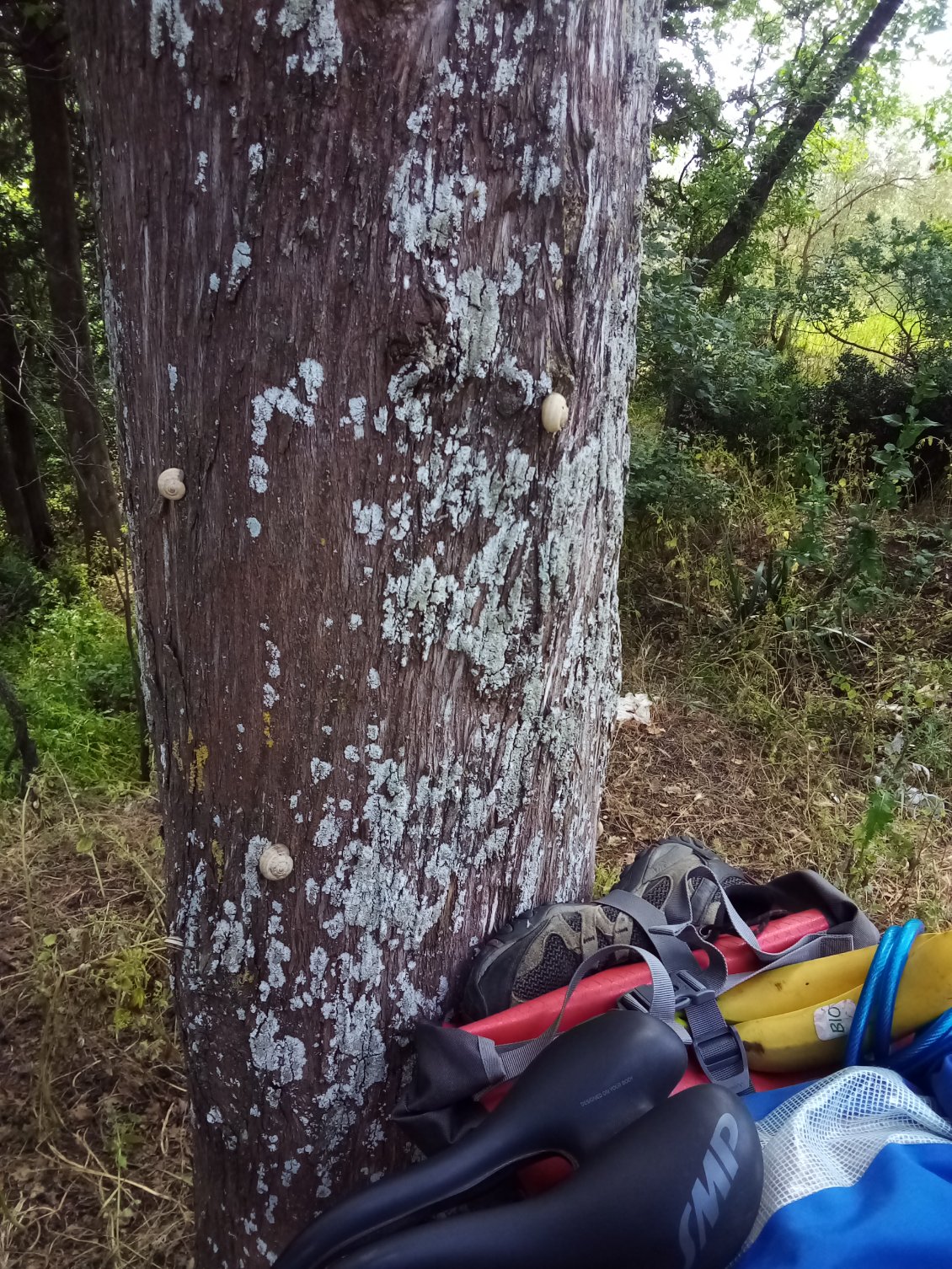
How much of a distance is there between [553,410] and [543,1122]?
0.92 m

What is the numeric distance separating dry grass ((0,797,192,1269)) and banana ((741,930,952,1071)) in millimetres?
1523

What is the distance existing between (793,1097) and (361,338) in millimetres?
1130

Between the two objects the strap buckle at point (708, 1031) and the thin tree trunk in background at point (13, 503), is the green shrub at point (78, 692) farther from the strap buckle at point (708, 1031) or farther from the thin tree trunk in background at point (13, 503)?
the strap buckle at point (708, 1031)

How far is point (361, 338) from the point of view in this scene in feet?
3.19

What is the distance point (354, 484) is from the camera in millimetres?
1021

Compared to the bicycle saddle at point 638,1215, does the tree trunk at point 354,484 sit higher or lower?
higher

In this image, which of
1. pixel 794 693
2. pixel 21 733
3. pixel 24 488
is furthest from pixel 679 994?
pixel 24 488

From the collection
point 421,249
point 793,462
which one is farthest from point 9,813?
point 793,462

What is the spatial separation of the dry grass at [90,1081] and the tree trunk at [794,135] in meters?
6.90

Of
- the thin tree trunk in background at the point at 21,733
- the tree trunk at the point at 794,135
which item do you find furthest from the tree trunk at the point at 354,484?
the tree trunk at the point at 794,135

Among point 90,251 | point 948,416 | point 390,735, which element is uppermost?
point 90,251

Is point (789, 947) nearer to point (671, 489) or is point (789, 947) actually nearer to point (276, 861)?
point (276, 861)

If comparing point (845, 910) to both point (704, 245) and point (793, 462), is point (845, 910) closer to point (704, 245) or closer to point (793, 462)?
point (793, 462)

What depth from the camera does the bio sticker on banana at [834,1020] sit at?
1.16 metres
